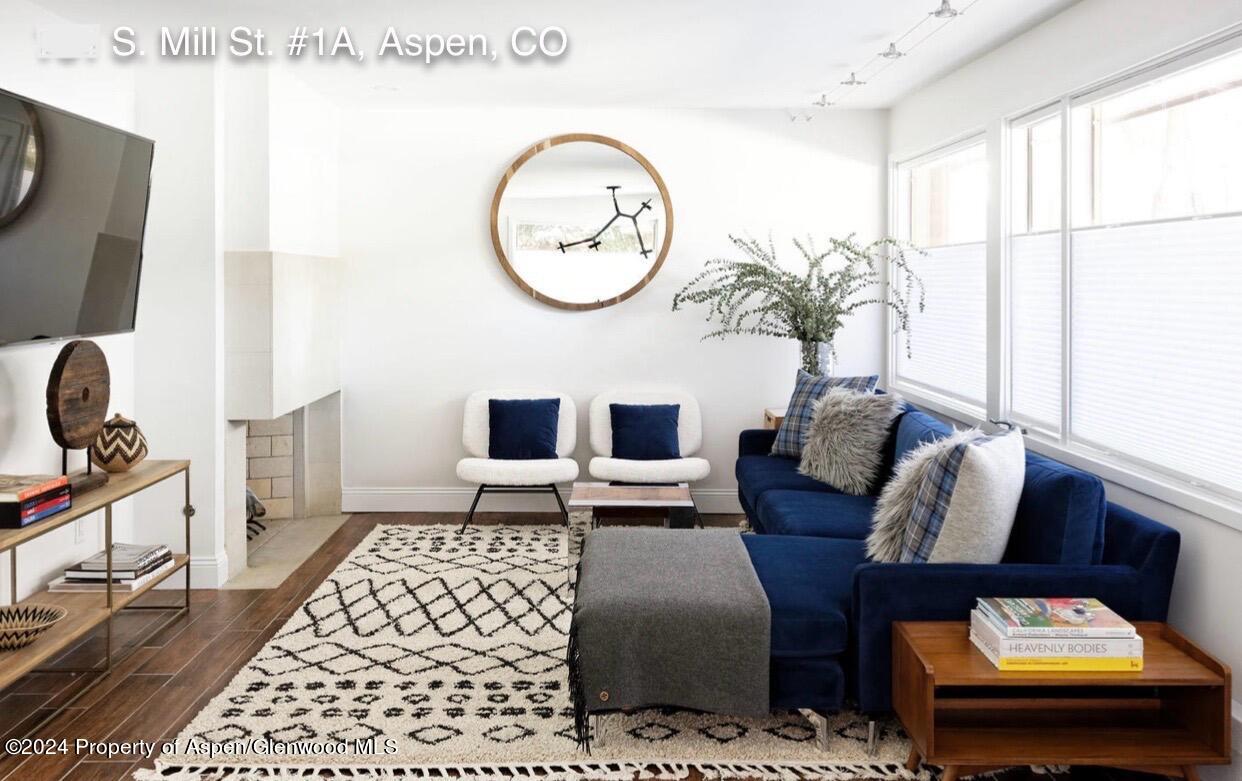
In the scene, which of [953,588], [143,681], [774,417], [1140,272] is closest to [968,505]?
[953,588]

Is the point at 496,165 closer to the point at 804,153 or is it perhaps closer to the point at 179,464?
the point at 804,153

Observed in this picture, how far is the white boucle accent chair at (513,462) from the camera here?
576 centimetres

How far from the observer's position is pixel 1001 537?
309 centimetres

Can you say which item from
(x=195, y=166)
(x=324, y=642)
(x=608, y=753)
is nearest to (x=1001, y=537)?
(x=608, y=753)

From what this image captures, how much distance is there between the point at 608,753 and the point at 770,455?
2776 mm

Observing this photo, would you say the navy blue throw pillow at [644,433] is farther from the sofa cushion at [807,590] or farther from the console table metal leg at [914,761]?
the console table metal leg at [914,761]

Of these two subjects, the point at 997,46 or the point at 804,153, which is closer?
the point at 997,46

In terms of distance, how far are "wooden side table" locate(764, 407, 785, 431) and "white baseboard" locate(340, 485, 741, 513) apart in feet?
1.79

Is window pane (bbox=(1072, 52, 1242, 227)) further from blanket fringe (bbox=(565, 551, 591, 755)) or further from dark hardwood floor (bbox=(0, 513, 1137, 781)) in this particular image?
blanket fringe (bbox=(565, 551, 591, 755))

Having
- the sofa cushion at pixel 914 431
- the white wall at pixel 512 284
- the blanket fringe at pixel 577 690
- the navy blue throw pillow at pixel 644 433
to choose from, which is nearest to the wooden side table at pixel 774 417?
the white wall at pixel 512 284

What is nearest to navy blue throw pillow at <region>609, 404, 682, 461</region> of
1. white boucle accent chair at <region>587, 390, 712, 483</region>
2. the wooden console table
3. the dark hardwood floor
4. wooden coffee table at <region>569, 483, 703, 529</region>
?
white boucle accent chair at <region>587, 390, 712, 483</region>

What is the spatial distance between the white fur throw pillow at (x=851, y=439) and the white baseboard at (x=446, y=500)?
1.47 metres

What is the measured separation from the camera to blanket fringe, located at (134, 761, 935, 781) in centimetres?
286

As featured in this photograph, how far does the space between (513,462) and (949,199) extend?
2729mm
